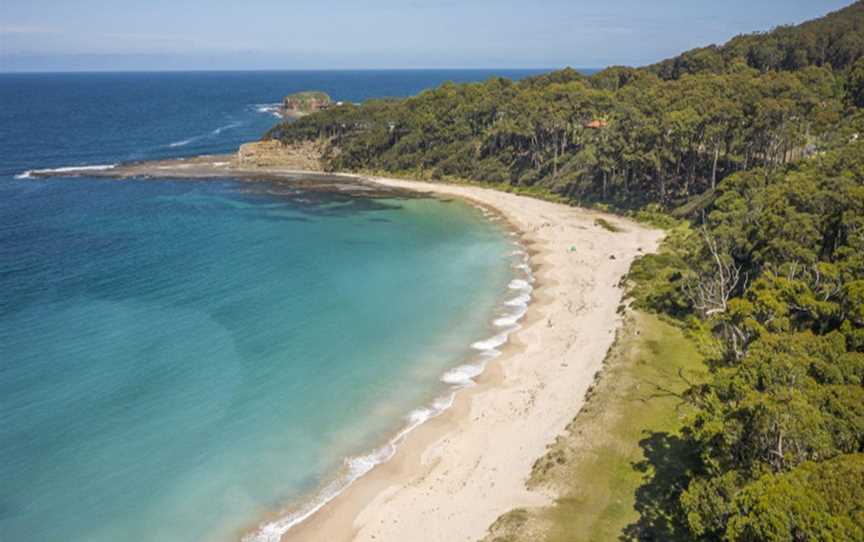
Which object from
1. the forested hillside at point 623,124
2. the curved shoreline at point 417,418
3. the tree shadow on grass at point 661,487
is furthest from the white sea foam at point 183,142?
the tree shadow on grass at point 661,487

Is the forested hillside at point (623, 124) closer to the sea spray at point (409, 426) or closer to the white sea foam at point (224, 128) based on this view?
the sea spray at point (409, 426)

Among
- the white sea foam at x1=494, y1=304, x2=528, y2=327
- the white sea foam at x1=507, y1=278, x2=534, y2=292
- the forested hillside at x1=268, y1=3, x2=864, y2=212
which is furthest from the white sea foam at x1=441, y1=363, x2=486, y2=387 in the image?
the forested hillside at x1=268, y1=3, x2=864, y2=212

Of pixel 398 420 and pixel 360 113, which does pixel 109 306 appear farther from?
pixel 360 113

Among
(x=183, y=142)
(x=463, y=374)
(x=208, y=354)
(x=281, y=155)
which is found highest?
(x=183, y=142)

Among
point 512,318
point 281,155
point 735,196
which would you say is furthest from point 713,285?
point 281,155

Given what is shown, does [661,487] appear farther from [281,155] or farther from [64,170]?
[64,170]

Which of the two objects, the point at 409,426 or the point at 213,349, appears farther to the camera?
the point at 213,349
